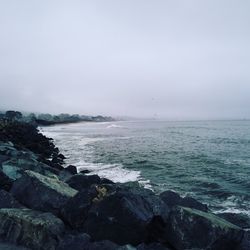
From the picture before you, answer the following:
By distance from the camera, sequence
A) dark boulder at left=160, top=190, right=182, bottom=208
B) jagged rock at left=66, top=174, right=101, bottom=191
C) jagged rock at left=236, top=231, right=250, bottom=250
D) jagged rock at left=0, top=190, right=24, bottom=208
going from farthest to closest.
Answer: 1. jagged rock at left=66, top=174, right=101, bottom=191
2. dark boulder at left=160, top=190, right=182, bottom=208
3. jagged rock at left=0, top=190, right=24, bottom=208
4. jagged rock at left=236, top=231, right=250, bottom=250

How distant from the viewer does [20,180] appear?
1114 centimetres

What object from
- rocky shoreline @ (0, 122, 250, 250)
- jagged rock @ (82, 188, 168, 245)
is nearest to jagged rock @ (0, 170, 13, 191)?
rocky shoreline @ (0, 122, 250, 250)

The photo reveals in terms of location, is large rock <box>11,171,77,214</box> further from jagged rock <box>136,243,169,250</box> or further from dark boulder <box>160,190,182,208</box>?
dark boulder <box>160,190,182,208</box>

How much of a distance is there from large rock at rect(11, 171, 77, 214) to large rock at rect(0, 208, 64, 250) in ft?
3.77

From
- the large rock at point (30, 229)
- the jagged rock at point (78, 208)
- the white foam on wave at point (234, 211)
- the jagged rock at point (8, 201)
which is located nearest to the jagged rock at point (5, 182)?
the jagged rock at point (8, 201)

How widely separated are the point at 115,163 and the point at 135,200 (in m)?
20.6

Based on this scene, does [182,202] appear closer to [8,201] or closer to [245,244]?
[245,244]

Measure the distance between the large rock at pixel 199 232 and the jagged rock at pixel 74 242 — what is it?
225cm

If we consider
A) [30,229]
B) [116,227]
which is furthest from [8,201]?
[116,227]

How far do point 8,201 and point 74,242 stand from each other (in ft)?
11.1

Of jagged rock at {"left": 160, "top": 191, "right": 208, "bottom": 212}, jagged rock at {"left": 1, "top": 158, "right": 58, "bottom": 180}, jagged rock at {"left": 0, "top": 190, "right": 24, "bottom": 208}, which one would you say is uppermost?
jagged rock at {"left": 1, "top": 158, "right": 58, "bottom": 180}

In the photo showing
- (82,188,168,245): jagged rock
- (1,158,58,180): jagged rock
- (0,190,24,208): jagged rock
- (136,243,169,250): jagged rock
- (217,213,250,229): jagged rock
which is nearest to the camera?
(136,243,169,250): jagged rock

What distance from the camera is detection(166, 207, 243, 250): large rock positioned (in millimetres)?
8016

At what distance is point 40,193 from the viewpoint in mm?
10375
